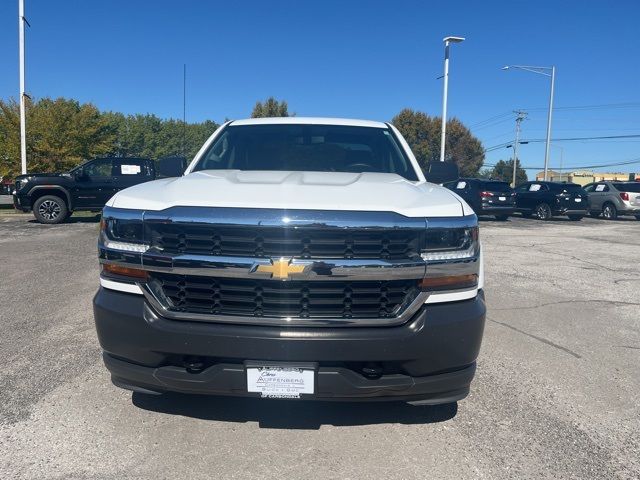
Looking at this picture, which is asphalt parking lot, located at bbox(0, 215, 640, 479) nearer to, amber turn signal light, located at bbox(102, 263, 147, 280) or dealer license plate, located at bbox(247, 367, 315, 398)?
dealer license plate, located at bbox(247, 367, 315, 398)

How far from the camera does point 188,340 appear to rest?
2.58 meters

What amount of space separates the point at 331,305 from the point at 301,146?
2.24m

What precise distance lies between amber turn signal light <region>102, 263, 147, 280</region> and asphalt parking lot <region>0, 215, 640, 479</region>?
951mm

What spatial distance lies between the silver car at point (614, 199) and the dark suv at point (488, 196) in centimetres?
576

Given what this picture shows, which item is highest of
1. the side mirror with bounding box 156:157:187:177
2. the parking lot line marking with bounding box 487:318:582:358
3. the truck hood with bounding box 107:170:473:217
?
Answer: the side mirror with bounding box 156:157:187:177

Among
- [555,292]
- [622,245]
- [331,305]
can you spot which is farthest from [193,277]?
[622,245]

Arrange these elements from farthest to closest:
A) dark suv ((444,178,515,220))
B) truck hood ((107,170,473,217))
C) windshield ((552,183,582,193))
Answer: windshield ((552,183,582,193)) → dark suv ((444,178,515,220)) → truck hood ((107,170,473,217))

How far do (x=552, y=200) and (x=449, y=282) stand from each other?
20.9 metres

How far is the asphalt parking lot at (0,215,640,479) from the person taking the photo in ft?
8.96

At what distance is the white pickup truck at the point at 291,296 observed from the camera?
8.41 ft

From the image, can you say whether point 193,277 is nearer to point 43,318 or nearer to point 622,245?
point 43,318

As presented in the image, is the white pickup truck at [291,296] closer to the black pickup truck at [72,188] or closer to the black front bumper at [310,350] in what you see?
the black front bumper at [310,350]

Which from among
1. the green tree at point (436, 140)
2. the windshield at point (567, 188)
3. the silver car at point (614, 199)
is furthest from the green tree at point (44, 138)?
the green tree at point (436, 140)

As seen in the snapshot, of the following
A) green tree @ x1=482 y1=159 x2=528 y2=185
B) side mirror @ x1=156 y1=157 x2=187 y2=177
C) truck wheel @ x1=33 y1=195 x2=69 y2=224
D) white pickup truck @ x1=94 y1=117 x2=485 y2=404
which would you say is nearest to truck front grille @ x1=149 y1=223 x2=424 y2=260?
white pickup truck @ x1=94 y1=117 x2=485 y2=404
